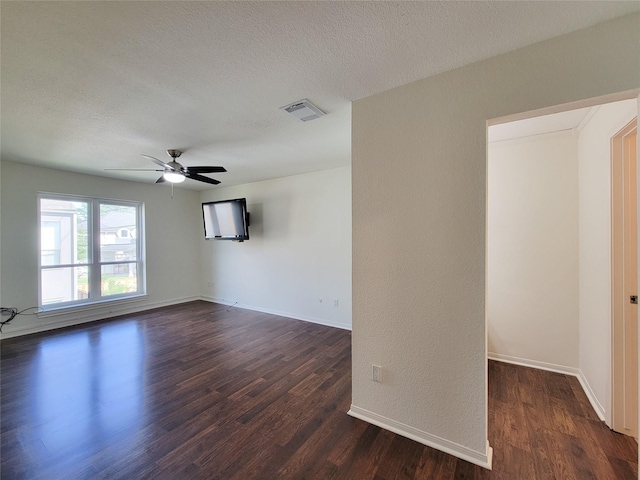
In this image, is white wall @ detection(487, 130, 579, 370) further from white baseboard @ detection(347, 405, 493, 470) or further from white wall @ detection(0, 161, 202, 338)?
white wall @ detection(0, 161, 202, 338)

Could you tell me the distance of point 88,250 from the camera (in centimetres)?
453

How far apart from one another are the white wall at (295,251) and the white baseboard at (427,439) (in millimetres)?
2095

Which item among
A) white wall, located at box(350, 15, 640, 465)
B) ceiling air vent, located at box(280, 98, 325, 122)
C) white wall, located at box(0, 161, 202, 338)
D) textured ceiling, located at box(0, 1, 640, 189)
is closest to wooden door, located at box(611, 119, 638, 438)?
white wall, located at box(350, 15, 640, 465)

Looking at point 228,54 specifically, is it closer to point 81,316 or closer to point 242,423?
point 242,423

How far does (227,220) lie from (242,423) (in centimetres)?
371

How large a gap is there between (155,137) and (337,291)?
3207 millimetres

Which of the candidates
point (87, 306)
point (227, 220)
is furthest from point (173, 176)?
point (87, 306)

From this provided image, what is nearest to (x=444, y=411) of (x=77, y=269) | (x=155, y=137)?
(x=155, y=137)

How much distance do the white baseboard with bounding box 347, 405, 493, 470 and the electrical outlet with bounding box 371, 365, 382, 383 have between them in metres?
0.27

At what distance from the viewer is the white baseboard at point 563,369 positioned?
6.67ft

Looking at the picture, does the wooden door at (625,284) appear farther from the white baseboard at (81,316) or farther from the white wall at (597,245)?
the white baseboard at (81,316)

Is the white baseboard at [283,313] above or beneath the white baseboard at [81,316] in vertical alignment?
beneath

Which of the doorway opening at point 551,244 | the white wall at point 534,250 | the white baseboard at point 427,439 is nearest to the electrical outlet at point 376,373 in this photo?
the white baseboard at point 427,439

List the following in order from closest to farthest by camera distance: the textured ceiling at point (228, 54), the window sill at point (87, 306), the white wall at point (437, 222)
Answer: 1. the textured ceiling at point (228, 54)
2. the white wall at point (437, 222)
3. the window sill at point (87, 306)
